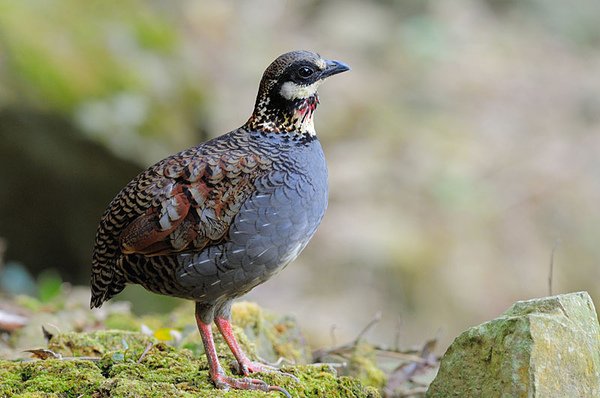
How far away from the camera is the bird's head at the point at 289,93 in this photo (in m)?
4.50

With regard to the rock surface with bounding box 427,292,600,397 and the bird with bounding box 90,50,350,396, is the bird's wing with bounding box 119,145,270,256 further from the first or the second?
the rock surface with bounding box 427,292,600,397

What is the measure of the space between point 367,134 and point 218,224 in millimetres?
8707

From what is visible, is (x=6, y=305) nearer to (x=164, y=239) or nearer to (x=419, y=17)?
(x=164, y=239)

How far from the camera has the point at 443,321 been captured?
9688 mm

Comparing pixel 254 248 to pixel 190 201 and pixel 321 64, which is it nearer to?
pixel 190 201

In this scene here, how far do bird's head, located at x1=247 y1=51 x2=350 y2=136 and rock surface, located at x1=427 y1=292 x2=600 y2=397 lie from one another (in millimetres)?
1407

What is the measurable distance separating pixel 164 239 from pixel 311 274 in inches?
251

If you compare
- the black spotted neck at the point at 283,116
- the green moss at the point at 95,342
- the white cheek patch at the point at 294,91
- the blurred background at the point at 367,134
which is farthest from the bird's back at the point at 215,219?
the blurred background at the point at 367,134

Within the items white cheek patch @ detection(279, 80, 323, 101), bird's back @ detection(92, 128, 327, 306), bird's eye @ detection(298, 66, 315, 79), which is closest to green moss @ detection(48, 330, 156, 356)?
bird's back @ detection(92, 128, 327, 306)

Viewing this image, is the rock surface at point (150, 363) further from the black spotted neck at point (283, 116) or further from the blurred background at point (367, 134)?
the black spotted neck at point (283, 116)

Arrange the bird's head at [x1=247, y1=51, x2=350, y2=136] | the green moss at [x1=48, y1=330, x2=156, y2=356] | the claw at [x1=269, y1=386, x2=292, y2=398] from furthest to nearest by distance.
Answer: the green moss at [x1=48, y1=330, x2=156, y2=356] < the bird's head at [x1=247, y1=51, x2=350, y2=136] < the claw at [x1=269, y1=386, x2=292, y2=398]

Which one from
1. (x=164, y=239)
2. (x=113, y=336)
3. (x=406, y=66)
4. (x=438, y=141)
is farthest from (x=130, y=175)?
(x=406, y=66)

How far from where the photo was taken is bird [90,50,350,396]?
13.3 feet

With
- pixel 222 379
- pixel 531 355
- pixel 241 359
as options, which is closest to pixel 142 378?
pixel 222 379
